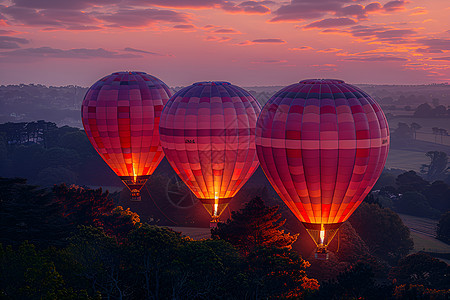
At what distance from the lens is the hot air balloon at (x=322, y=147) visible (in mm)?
34688

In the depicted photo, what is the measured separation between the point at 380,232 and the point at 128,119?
32421 mm

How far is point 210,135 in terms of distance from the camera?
40875mm

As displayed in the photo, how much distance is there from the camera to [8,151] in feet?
469

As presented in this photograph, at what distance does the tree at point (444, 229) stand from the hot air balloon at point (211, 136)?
44.0m

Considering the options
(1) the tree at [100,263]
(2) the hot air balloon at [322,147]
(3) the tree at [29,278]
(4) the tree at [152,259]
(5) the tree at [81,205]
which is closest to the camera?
(3) the tree at [29,278]

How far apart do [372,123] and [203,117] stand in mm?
11150

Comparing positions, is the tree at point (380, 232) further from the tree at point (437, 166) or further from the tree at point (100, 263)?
the tree at point (437, 166)

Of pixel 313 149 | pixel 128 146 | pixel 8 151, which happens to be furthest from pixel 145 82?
pixel 8 151

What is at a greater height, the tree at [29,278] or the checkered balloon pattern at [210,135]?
the checkered balloon pattern at [210,135]

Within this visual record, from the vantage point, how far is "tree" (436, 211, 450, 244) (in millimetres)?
78312

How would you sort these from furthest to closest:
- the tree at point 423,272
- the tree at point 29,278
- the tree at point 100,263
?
1. the tree at point 423,272
2. the tree at point 100,263
3. the tree at point 29,278

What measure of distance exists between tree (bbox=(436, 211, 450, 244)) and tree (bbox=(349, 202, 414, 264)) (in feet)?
44.0

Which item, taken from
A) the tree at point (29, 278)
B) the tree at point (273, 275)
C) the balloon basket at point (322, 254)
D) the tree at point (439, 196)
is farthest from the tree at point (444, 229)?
the tree at point (29, 278)

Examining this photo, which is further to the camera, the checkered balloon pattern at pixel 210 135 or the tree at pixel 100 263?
the checkered balloon pattern at pixel 210 135
